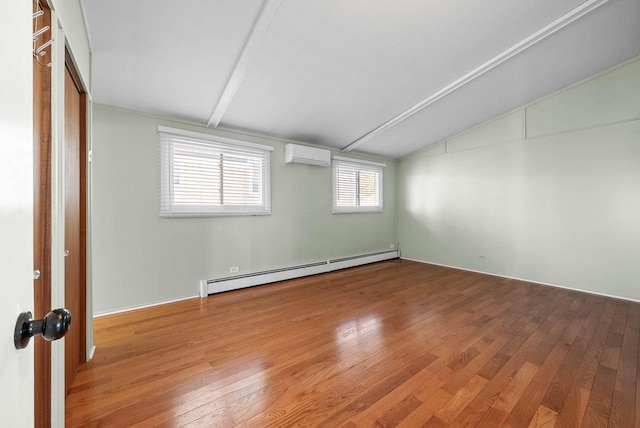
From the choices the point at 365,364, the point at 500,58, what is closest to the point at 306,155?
the point at 500,58

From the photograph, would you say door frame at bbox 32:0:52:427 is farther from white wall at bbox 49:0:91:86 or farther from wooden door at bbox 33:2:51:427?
white wall at bbox 49:0:91:86

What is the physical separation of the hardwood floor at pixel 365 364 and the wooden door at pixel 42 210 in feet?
1.71

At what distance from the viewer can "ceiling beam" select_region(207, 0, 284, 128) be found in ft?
6.18

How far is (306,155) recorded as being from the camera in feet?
13.2

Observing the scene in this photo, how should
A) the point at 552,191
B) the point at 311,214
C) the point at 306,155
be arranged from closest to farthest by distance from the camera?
the point at 552,191
the point at 306,155
the point at 311,214

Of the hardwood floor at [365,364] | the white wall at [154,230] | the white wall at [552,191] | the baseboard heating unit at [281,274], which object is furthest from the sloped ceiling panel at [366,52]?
the hardwood floor at [365,364]

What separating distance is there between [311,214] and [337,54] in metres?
2.50

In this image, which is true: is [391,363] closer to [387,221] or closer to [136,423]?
[136,423]

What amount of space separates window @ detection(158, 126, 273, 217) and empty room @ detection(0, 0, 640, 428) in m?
0.03

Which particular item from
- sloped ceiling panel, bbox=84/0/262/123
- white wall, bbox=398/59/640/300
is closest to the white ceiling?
sloped ceiling panel, bbox=84/0/262/123

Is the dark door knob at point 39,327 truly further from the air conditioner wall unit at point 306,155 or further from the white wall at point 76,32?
the air conditioner wall unit at point 306,155

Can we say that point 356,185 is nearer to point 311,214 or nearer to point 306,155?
point 311,214

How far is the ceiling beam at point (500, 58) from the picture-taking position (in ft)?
7.65

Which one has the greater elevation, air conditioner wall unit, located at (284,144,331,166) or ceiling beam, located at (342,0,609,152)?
ceiling beam, located at (342,0,609,152)
